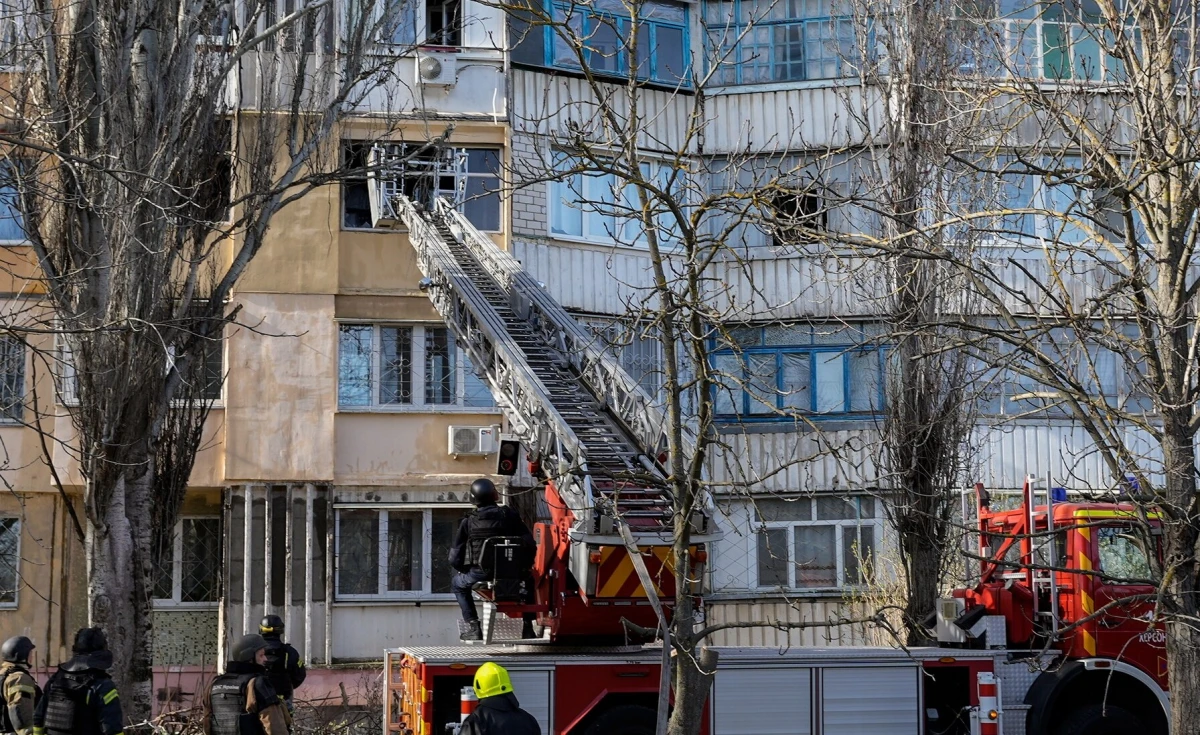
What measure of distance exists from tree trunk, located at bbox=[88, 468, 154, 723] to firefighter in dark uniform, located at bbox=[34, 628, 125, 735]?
3.97m

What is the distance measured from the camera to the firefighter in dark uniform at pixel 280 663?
11273 millimetres

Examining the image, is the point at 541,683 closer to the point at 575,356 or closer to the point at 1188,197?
the point at 575,356

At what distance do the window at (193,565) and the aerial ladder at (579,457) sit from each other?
5.82m

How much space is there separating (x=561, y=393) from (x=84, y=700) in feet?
16.6

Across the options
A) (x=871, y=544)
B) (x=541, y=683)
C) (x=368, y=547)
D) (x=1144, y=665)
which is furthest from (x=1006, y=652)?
(x=368, y=547)

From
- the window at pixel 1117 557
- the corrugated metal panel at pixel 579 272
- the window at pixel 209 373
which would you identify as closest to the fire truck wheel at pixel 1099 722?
the window at pixel 1117 557

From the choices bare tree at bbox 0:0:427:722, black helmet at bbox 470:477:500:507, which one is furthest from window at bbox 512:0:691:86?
black helmet at bbox 470:477:500:507

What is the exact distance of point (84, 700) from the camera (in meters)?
9.41

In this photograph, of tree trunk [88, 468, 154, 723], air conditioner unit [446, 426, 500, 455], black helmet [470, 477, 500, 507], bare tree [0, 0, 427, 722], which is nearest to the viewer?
black helmet [470, 477, 500, 507]

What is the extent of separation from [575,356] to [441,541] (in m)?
6.32

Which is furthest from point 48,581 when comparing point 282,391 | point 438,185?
point 438,185

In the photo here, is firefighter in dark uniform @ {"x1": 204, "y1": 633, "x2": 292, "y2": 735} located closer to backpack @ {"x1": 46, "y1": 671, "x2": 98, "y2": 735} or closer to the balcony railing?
backpack @ {"x1": 46, "y1": 671, "x2": 98, "y2": 735}

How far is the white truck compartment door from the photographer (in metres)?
11.3

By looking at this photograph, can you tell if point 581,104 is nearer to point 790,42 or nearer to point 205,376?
point 790,42
